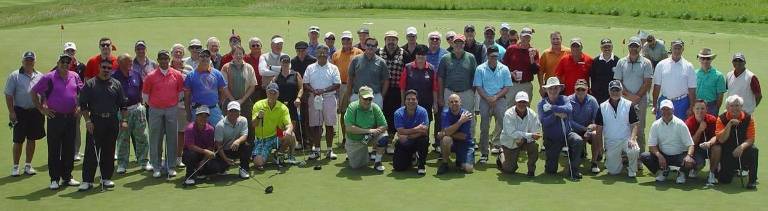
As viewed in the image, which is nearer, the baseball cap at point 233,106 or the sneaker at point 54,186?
the sneaker at point 54,186

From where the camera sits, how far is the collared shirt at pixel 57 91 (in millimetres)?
12367

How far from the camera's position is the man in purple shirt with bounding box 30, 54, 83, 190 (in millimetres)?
12375

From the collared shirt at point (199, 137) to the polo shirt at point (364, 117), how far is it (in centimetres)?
181

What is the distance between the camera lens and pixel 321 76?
14344 mm

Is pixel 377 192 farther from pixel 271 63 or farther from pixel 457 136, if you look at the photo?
pixel 271 63

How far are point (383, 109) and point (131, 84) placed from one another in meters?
3.55

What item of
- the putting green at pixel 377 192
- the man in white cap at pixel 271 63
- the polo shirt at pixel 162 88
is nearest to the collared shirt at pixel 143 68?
the polo shirt at pixel 162 88

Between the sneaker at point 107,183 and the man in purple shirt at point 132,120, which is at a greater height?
the man in purple shirt at point 132,120

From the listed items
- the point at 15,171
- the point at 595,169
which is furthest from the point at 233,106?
the point at 595,169

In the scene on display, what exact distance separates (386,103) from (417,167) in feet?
5.06

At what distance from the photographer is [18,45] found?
24.3 metres

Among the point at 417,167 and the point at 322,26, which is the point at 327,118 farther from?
the point at 322,26

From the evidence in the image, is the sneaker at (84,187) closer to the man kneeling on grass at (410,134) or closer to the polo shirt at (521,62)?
the man kneeling on grass at (410,134)

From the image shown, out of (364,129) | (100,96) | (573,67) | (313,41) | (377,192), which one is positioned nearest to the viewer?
(377,192)
